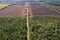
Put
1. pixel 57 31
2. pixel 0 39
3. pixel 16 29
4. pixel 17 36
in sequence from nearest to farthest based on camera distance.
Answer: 1. pixel 0 39
2. pixel 17 36
3. pixel 57 31
4. pixel 16 29

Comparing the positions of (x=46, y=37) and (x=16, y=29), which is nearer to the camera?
(x=46, y=37)

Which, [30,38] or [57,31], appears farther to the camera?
[57,31]

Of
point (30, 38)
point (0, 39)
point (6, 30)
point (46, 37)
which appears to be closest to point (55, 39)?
point (46, 37)

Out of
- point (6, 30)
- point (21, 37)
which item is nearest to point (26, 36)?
point (21, 37)

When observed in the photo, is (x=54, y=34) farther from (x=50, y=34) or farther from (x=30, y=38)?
(x=30, y=38)

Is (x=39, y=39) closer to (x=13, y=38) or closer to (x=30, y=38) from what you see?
(x=30, y=38)

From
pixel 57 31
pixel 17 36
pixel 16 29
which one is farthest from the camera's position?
pixel 16 29

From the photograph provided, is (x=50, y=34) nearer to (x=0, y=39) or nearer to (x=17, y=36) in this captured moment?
(x=17, y=36)

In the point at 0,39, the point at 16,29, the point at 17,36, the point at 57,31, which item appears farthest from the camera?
the point at 16,29
